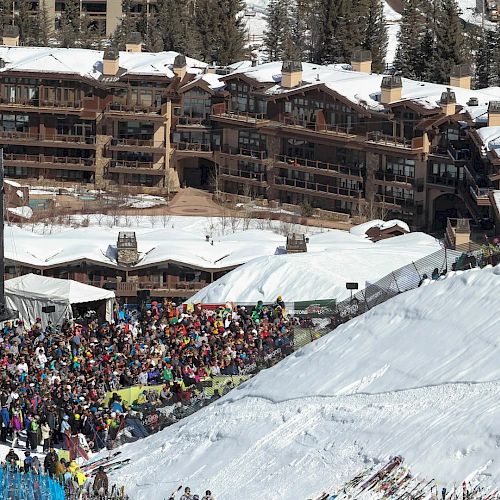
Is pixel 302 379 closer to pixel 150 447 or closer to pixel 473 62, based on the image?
pixel 150 447

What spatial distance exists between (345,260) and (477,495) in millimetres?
29375

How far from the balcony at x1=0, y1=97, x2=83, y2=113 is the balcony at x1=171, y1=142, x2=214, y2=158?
234 inches

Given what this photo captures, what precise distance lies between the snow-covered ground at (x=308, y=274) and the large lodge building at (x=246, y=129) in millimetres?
20978

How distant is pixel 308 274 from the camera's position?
6888 cm

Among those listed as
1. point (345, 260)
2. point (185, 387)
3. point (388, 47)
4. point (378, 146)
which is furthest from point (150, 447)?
point (388, 47)

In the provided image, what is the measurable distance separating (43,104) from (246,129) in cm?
1188

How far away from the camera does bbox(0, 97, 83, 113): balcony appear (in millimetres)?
106312

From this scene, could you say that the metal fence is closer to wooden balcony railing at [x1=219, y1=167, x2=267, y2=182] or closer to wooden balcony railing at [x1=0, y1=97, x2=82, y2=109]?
wooden balcony railing at [x1=219, y1=167, x2=267, y2=182]

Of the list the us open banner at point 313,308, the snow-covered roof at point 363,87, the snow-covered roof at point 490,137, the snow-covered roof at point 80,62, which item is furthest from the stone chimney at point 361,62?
the us open banner at point 313,308

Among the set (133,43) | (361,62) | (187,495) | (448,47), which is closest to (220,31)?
(133,43)

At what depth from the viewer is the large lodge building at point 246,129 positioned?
3757 inches

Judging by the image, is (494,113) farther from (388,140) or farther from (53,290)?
(53,290)

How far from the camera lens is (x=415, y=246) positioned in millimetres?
74688

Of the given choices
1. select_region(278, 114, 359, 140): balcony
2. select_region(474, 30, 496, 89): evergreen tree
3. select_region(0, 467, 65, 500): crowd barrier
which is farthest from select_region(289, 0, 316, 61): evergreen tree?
select_region(0, 467, 65, 500): crowd barrier
